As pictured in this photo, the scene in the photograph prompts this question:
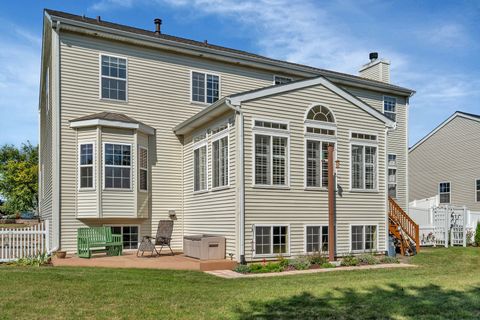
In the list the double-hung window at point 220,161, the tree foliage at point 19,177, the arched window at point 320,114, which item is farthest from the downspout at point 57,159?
the tree foliage at point 19,177

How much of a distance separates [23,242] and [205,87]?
808 centimetres

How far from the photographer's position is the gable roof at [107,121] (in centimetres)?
1359

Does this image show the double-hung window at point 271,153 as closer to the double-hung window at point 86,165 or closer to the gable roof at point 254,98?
the gable roof at point 254,98

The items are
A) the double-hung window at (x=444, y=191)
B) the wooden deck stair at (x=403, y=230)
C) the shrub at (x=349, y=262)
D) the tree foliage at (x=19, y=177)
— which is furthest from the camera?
the tree foliage at (x=19, y=177)

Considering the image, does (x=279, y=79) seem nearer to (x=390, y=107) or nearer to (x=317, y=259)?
(x=390, y=107)

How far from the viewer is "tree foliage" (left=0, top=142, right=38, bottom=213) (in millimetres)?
45062

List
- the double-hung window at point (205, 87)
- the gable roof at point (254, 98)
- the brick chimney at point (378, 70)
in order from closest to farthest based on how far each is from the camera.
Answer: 1. the gable roof at point (254, 98)
2. the double-hung window at point (205, 87)
3. the brick chimney at point (378, 70)

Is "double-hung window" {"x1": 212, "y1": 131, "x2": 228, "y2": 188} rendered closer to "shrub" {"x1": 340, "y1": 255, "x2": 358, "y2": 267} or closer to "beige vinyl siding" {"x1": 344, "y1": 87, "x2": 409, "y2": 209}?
"shrub" {"x1": 340, "y1": 255, "x2": 358, "y2": 267}

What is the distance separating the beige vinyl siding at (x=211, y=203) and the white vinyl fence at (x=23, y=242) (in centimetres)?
457

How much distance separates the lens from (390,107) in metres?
21.1

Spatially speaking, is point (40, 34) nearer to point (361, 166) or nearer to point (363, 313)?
point (361, 166)

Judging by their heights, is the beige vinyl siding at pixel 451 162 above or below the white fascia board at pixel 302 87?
below

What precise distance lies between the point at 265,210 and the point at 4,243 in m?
7.81

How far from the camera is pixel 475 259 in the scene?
48.1 ft
